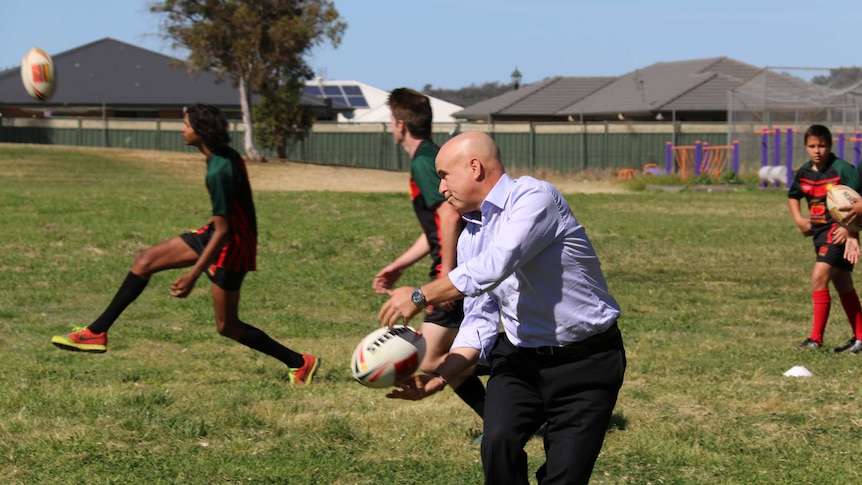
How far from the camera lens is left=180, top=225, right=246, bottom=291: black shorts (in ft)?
25.4

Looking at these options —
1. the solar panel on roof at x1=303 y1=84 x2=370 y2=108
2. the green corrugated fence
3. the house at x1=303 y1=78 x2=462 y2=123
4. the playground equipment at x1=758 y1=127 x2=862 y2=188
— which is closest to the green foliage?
the playground equipment at x1=758 y1=127 x2=862 y2=188

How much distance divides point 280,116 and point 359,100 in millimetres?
29071

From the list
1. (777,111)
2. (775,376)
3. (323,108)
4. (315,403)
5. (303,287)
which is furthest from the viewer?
(323,108)

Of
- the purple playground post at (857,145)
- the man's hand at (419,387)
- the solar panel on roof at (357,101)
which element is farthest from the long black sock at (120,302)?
the solar panel on roof at (357,101)

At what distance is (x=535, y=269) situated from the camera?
4.13 metres

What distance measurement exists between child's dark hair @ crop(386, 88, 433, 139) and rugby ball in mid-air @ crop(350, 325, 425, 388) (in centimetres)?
220

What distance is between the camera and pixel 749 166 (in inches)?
1359

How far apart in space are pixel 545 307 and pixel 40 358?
5.91 meters

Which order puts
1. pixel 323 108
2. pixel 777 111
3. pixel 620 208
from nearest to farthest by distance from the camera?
pixel 620 208 → pixel 777 111 → pixel 323 108

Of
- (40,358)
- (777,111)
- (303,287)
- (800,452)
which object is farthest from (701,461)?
(777,111)

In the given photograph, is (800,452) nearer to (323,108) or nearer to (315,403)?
(315,403)

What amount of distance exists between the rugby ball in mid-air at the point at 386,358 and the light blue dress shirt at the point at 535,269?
436mm

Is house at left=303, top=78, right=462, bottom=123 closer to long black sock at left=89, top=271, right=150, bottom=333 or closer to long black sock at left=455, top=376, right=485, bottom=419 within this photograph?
long black sock at left=89, top=271, right=150, bottom=333

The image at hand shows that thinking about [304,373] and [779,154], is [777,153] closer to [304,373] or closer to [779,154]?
[779,154]
